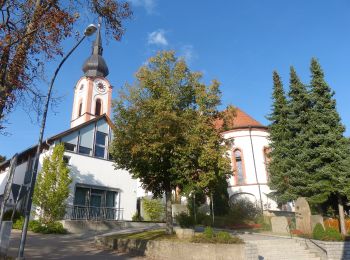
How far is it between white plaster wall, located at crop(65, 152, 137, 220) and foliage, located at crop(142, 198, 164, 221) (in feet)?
6.30

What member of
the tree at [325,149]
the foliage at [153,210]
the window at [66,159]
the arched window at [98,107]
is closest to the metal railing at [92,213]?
the foliage at [153,210]

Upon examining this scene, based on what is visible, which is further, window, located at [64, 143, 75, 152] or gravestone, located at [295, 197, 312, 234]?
window, located at [64, 143, 75, 152]

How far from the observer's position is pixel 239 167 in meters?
38.9

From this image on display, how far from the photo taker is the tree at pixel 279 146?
90.0 feet

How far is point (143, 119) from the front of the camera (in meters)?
16.5

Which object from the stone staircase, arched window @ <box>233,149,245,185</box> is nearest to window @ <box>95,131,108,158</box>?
arched window @ <box>233,149,245,185</box>

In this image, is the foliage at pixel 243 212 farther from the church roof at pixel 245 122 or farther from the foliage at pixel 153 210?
the church roof at pixel 245 122

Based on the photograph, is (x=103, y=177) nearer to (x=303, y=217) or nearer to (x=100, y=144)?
(x=100, y=144)

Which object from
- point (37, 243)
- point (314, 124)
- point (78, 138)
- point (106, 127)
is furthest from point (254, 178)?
point (37, 243)

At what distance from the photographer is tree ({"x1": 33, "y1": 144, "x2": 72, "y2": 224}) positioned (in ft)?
73.4

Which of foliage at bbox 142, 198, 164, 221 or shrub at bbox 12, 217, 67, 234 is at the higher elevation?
foliage at bbox 142, 198, 164, 221

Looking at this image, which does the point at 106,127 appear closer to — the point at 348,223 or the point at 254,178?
the point at 254,178

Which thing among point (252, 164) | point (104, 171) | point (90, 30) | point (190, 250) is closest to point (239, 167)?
point (252, 164)

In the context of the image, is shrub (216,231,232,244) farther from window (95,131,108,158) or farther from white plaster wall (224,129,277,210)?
white plaster wall (224,129,277,210)
